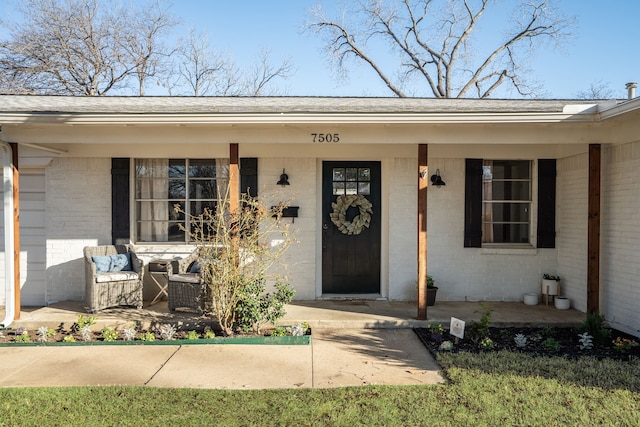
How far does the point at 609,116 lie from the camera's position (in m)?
5.17

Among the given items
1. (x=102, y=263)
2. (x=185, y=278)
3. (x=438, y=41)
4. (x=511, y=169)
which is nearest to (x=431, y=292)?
(x=511, y=169)

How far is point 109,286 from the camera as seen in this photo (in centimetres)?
616

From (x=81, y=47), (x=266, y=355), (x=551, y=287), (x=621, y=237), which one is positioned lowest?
(x=266, y=355)

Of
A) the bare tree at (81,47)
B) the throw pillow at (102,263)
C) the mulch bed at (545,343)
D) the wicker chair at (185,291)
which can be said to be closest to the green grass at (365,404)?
Answer: the mulch bed at (545,343)

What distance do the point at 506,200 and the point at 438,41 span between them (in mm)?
15063

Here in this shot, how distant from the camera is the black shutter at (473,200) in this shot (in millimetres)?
7098

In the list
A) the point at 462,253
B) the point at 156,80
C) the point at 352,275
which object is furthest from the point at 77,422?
the point at 156,80

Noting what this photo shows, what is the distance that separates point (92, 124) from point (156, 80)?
52.1 feet

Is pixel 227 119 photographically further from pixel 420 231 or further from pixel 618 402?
pixel 618 402

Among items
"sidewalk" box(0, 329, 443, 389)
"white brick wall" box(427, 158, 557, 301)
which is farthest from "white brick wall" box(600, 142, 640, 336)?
"sidewalk" box(0, 329, 443, 389)

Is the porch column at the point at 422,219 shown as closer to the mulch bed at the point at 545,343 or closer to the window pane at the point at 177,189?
the mulch bed at the point at 545,343

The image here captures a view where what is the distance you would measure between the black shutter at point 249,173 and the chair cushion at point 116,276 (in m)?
2.01

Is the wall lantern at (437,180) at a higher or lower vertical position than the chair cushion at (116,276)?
higher

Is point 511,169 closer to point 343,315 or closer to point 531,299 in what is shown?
point 531,299
